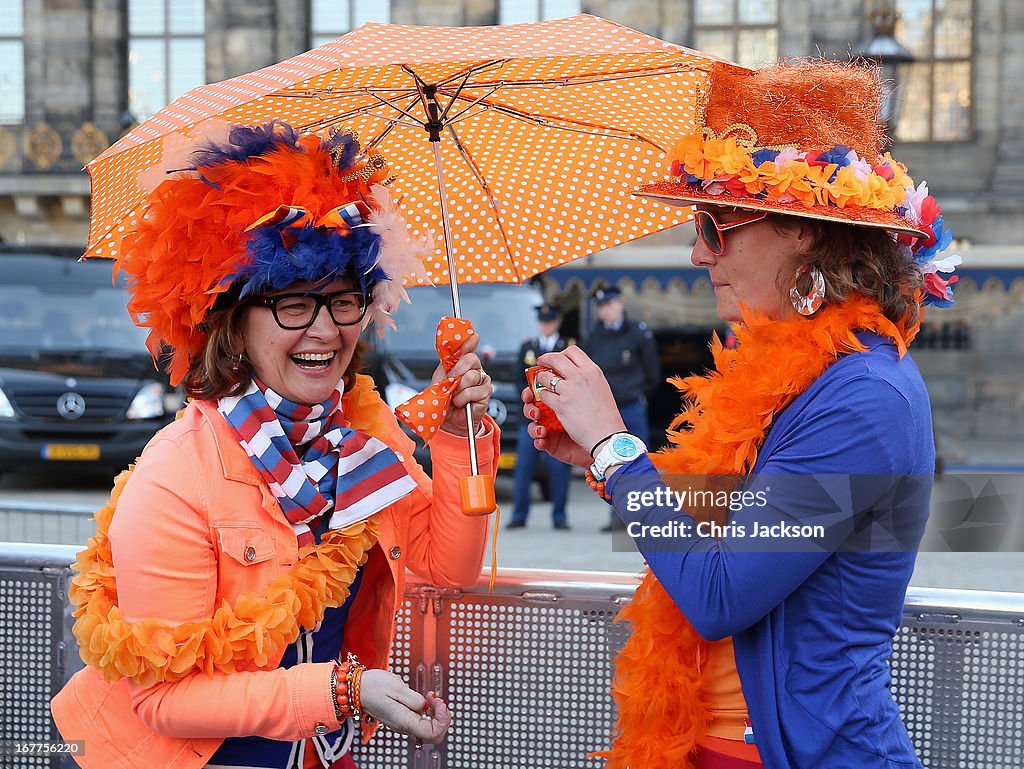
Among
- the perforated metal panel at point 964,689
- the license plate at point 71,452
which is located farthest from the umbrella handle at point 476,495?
the license plate at point 71,452

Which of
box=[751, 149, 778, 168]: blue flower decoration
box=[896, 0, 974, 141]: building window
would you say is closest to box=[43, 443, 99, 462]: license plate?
box=[751, 149, 778, 168]: blue flower decoration

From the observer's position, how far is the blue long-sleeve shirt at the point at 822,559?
185 cm

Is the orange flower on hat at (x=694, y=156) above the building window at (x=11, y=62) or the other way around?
the other way around

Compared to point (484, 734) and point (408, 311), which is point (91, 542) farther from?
point (408, 311)

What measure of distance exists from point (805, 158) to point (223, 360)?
116cm

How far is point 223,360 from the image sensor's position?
2.19 meters

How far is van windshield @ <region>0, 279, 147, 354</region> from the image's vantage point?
10758 mm

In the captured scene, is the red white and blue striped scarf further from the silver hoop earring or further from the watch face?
the silver hoop earring

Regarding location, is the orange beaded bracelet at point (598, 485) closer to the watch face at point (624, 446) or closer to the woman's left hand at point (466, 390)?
the watch face at point (624, 446)

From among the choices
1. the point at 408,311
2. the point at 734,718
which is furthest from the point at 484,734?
the point at 408,311

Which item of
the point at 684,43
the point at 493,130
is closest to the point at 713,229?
the point at 493,130

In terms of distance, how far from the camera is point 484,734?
296 centimetres

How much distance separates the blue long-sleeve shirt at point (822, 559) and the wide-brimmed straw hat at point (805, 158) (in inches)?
10.1

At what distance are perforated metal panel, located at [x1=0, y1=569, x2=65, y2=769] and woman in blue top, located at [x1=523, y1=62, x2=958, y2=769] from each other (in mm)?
1696
